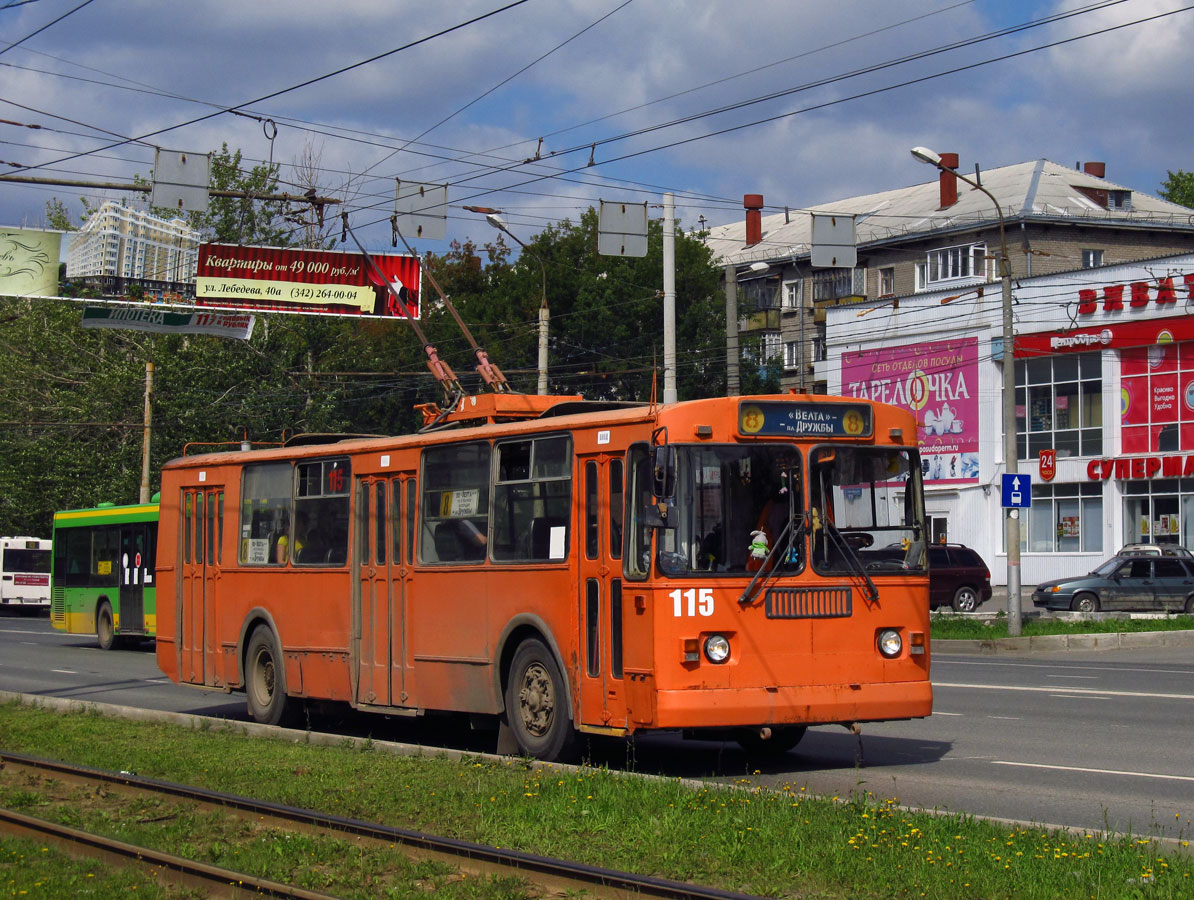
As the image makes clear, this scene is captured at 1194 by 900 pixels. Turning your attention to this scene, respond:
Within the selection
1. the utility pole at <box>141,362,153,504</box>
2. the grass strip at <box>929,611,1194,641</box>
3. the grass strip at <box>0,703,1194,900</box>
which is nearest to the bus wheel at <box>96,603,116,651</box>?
the utility pole at <box>141,362,153,504</box>

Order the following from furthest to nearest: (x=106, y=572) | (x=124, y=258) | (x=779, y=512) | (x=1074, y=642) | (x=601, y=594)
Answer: (x=124, y=258), (x=106, y=572), (x=1074, y=642), (x=601, y=594), (x=779, y=512)

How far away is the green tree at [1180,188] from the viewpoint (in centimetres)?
6912

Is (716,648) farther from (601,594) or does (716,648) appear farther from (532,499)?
(532,499)

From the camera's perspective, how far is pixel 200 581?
16.5 meters

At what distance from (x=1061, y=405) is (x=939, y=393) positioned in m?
4.34

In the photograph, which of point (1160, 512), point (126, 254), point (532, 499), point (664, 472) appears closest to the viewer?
point (664, 472)

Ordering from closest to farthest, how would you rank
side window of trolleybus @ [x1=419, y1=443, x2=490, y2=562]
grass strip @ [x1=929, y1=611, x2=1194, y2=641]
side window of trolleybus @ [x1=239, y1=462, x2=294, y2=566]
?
side window of trolleybus @ [x1=419, y1=443, x2=490, y2=562] < side window of trolleybus @ [x1=239, y1=462, x2=294, y2=566] < grass strip @ [x1=929, y1=611, x2=1194, y2=641]

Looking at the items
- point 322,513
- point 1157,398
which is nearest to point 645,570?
point 322,513

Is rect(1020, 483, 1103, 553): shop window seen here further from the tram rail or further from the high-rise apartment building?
the tram rail

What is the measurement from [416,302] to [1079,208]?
33857 millimetres

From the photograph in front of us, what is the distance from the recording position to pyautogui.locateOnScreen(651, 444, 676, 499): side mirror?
10062mm

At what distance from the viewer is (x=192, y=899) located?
7.27m

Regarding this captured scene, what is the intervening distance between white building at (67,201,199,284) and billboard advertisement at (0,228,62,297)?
111 inches

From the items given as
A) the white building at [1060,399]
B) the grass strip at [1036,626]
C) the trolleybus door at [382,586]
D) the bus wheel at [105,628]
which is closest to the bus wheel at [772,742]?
the trolleybus door at [382,586]
